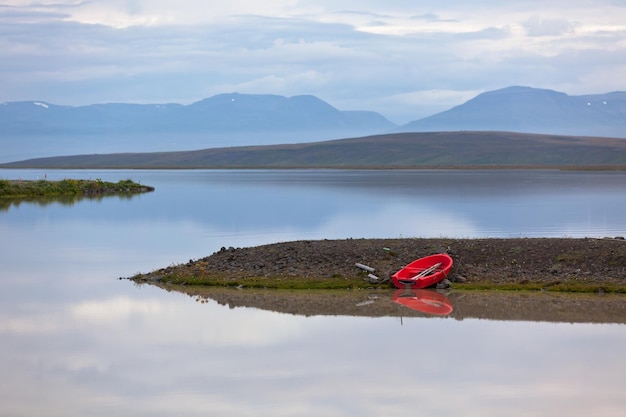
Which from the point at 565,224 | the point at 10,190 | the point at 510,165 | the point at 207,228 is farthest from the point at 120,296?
the point at 510,165

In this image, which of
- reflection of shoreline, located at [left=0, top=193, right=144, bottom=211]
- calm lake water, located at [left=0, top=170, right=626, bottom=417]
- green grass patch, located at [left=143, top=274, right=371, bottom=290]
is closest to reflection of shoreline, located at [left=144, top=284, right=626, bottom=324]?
green grass patch, located at [left=143, top=274, right=371, bottom=290]

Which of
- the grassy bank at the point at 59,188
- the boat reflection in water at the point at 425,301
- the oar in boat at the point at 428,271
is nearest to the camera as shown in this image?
the boat reflection in water at the point at 425,301

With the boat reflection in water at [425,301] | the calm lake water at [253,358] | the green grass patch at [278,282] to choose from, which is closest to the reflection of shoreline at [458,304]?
the boat reflection in water at [425,301]

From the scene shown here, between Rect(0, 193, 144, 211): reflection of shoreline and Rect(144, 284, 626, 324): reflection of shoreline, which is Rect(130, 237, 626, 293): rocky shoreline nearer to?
Rect(144, 284, 626, 324): reflection of shoreline

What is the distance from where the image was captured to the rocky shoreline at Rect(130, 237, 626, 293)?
63.9 feet

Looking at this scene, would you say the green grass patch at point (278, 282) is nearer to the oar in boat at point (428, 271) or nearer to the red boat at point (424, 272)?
the red boat at point (424, 272)

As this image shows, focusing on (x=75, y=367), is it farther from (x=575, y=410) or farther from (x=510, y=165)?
(x=510, y=165)

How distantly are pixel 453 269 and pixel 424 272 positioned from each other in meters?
0.68

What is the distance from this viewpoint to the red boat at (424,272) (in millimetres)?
19438

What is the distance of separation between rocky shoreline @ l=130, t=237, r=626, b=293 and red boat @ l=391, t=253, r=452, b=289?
238 mm

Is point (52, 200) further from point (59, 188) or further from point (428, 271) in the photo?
point (428, 271)

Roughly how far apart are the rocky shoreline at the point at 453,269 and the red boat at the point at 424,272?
0.24 m

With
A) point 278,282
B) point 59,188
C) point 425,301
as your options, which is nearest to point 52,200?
point 59,188

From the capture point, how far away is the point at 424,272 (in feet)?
65.1
